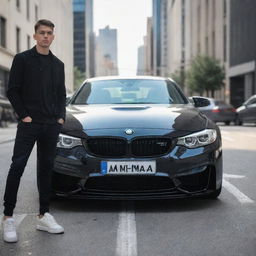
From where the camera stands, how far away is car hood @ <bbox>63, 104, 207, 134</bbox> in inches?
200

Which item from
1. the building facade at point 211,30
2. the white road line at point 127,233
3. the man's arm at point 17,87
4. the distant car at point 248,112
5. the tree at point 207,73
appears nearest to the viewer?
the white road line at point 127,233

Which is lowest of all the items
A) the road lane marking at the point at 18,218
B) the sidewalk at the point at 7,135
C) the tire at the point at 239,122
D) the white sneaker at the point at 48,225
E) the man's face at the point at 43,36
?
the sidewalk at the point at 7,135

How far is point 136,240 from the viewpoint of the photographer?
402cm

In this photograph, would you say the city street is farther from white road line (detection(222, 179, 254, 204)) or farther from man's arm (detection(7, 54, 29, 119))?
man's arm (detection(7, 54, 29, 119))

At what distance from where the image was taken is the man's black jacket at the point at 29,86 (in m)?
4.04

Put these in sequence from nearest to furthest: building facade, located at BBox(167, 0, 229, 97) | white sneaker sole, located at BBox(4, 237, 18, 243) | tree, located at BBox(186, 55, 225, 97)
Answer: white sneaker sole, located at BBox(4, 237, 18, 243) → tree, located at BBox(186, 55, 225, 97) → building facade, located at BBox(167, 0, 229, 97)

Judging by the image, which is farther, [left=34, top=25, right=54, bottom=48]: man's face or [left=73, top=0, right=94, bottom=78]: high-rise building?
[left=73, top=0, right=94, bottom=78]: high-rise building

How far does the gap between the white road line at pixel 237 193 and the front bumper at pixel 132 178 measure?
0.87 metres

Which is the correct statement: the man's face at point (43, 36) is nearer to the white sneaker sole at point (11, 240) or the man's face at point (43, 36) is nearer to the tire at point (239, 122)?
the white sneaker sole at point (11, 240)

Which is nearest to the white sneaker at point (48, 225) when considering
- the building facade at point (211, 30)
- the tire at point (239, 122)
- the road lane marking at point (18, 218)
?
the road lane marking at point (18, 218)

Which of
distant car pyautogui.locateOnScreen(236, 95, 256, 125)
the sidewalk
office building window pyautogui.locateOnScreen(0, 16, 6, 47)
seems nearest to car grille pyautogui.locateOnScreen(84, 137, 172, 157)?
the sidewalk

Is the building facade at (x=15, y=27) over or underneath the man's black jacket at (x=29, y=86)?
over

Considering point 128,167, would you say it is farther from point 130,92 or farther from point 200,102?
point 200,102

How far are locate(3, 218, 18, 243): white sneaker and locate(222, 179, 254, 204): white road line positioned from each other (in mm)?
2596
